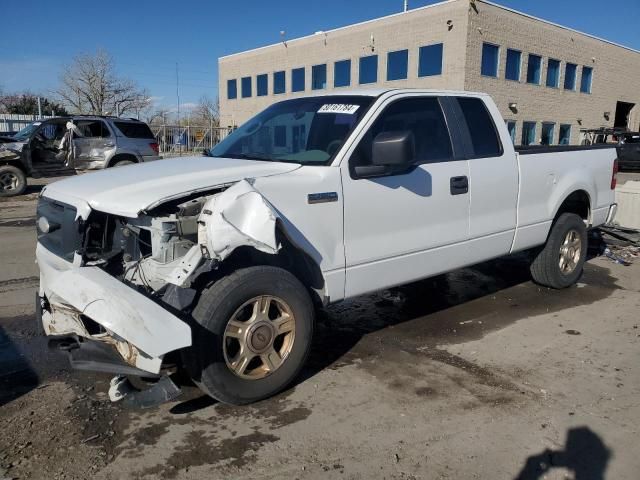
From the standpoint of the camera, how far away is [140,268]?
346 centimetres

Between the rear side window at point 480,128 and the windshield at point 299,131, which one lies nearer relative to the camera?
the windshield at point 299,131

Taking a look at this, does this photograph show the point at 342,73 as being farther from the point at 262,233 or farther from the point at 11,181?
the point at 262,233

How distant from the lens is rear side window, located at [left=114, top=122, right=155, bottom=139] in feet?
50.5

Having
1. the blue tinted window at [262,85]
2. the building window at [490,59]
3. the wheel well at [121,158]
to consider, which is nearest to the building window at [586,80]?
the building window at [490,59]

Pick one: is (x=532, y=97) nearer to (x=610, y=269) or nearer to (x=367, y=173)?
(x=610, y=269)

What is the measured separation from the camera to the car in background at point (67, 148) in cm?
1399

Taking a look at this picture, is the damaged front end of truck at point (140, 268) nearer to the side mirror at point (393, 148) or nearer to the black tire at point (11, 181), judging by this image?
the side mirror at point (393, 148)

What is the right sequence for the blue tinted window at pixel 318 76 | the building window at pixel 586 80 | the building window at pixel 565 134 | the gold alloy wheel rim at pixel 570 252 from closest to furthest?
1. the gold alloy wheel rim at pixel 570 252
2. the building window at pixel 565 134
3. the building window at pixel 586 80
4. the blue tinted window at pixel 318 76

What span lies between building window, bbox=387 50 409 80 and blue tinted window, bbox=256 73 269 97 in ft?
36.0

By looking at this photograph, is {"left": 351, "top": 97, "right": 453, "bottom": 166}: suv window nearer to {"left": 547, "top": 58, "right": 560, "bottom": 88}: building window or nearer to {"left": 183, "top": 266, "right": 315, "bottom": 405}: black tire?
{"left": 183, "top": 266, "right": 315, "bottom": 405}: black tire

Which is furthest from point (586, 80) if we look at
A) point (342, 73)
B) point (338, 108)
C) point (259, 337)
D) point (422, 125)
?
point (259, 337)

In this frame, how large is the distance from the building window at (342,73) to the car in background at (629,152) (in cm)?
1516

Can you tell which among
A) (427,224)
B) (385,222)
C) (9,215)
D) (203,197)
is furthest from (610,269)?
(9,215)

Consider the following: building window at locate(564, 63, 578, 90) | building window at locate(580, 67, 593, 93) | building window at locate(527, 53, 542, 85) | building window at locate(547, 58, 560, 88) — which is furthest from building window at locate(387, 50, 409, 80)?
building window at locate(580, 67, 593, 93)
